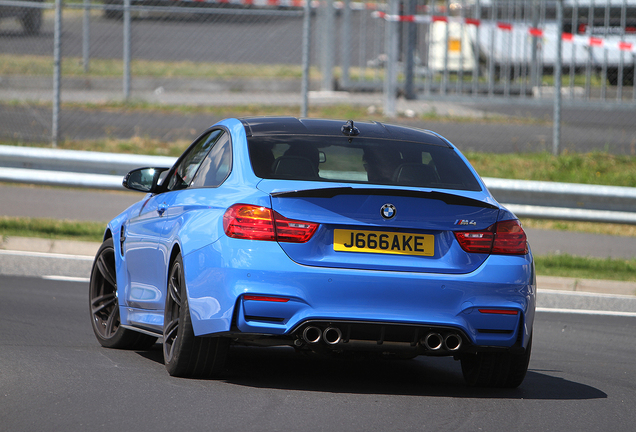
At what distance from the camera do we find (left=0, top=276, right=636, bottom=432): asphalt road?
469cm

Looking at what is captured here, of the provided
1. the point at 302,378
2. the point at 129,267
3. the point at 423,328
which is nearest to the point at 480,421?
the point at 423,328

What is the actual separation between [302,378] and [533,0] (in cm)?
1256

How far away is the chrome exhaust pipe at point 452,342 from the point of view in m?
5.10

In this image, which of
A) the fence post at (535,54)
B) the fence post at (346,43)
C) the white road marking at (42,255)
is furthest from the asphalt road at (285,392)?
the fence post at (346,43)

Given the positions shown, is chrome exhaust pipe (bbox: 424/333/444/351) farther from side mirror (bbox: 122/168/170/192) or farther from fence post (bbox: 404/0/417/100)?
fence post (bbox: 404/0/417/100)

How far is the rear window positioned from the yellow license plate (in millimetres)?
413

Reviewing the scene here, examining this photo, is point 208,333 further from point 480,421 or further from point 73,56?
point 73,56

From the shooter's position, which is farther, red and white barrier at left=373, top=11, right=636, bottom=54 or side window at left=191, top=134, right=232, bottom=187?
red and white barrier at left=373, top=11, right=636, bottom=54

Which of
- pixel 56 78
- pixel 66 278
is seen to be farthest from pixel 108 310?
pixel 56 78

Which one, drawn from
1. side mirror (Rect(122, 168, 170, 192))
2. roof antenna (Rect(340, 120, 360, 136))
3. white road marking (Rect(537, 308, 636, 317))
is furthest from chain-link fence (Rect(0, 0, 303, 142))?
roof antenna (Rect(340, 120, 360, 136))

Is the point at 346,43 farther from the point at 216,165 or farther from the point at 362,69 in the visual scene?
the point at 216,165

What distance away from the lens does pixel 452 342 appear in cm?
512

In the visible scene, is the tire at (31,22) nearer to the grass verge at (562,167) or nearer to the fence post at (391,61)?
the fence post at (391,61)

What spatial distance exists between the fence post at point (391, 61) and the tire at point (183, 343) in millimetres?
10462
